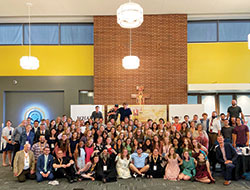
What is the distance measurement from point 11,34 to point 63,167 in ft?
27.8

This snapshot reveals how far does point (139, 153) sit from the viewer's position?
22.3 ft

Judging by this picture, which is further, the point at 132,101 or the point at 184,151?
the point at 132,101

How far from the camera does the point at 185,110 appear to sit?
10070mm

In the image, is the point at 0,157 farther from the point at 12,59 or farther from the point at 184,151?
the point at 184,151

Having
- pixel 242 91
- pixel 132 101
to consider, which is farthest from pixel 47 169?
pixel 242 91

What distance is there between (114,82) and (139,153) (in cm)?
521

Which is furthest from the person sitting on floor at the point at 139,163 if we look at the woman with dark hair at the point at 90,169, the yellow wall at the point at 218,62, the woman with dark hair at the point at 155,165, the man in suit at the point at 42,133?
the yellow wall at the point at 218,62

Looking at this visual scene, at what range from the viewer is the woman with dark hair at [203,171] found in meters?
6.16

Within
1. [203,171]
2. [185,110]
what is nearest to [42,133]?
[203,171]

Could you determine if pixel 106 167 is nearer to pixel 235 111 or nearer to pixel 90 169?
pixel 90 169

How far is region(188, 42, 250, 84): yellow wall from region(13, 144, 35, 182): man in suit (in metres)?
7.99

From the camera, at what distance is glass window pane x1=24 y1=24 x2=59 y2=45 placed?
1191 cm

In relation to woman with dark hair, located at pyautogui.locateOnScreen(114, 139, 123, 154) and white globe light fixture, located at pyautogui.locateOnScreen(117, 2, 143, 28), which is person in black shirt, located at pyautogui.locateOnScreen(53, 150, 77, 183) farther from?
white globe light fixture, located at pyautogui.locateOnScreen(117, 2, 143, 28)

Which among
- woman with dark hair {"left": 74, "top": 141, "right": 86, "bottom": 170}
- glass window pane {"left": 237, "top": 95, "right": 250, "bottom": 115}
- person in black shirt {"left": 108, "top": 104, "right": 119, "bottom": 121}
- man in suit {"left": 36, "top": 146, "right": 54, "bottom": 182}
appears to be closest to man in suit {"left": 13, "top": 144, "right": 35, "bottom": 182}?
man in suit {"left": 36, "top": 146, "right": 54, "bottom": 182}
